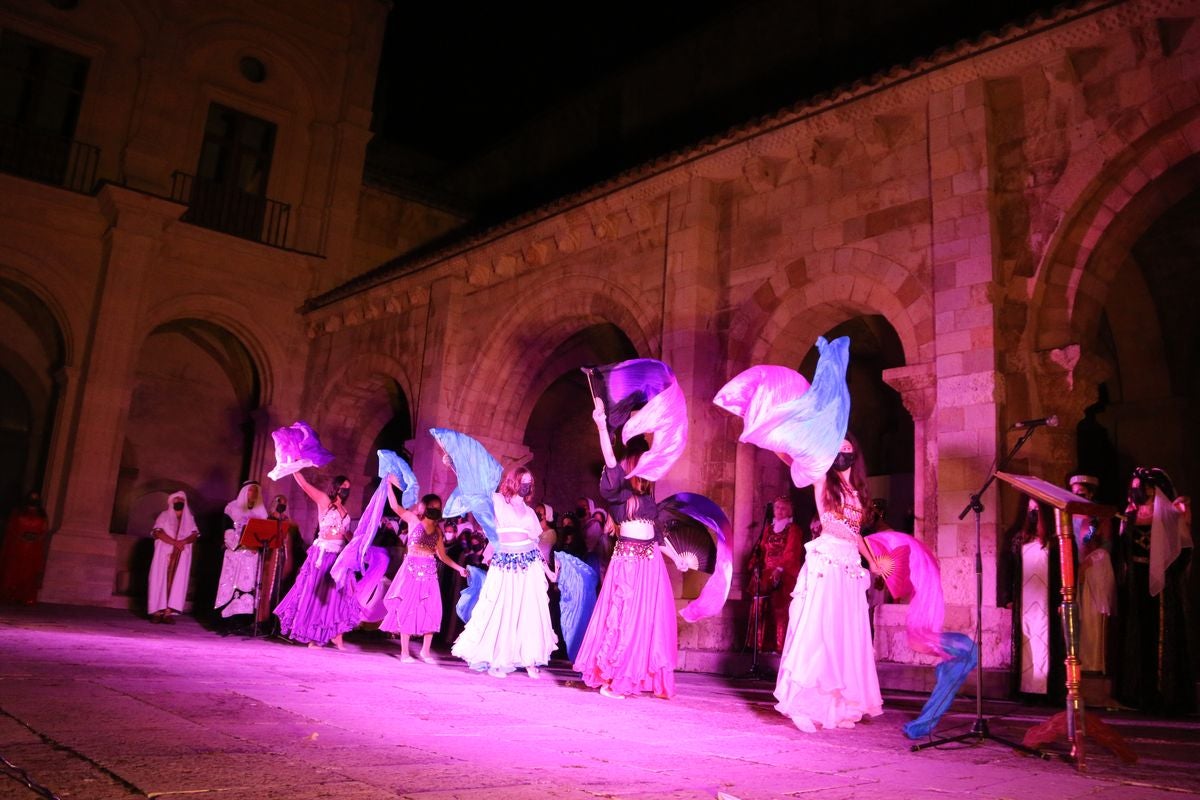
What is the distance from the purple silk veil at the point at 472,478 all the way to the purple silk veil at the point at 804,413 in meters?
2.89

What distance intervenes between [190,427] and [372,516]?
11.4 m

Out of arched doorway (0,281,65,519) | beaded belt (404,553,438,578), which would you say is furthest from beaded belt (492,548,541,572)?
arched doorway (0,281,65,519)

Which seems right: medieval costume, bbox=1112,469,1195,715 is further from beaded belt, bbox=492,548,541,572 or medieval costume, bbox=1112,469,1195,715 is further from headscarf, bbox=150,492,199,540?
headscarf, bbox=150,492,199,540

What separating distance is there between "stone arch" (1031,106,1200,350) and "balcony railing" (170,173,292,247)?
14883 millimetres

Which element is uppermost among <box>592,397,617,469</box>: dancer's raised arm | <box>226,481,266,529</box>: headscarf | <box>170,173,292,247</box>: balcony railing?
<box>170,173,292,247</box>: balcony railing

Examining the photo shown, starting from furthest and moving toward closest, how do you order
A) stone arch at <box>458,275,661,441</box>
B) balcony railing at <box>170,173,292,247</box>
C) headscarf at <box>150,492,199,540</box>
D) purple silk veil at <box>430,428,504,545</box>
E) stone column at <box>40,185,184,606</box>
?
1. balcony railing at <box>170,173,292,247</box>
2. stone column at <box>40,185,184,606</box>
3. headscarf at <box>150,492,199,540</box>
4. stone arch at <box>458,275,661,441</box>
5. purple silk veil at <box>430,428,504,545</box>

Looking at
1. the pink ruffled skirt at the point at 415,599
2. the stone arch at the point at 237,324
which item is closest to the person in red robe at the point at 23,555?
the stone arch at the point at 237,324

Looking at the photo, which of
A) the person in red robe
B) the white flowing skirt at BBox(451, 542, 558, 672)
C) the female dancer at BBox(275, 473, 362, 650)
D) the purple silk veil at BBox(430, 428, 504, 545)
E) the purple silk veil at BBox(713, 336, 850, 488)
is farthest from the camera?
the person in red robe

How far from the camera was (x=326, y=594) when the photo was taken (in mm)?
9922

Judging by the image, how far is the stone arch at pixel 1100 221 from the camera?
322 inches

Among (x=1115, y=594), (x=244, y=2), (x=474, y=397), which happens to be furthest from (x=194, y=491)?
(x=1115, y=594)

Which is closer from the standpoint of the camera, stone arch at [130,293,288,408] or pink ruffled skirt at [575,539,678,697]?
pink ruffled skirt at [575,539,678,697]

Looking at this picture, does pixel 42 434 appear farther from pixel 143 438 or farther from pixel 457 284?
pixel 457 284

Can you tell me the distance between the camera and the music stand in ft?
36.3
